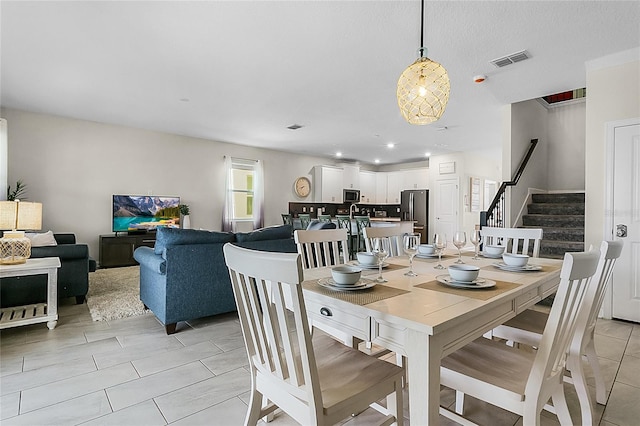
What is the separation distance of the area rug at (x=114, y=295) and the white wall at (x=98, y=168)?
48.3 inches

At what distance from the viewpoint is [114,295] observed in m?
4.02

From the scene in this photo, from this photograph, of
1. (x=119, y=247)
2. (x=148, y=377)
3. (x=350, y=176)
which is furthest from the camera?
(x=350, y=176)

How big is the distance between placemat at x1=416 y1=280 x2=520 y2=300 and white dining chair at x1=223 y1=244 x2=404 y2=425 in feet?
1.29

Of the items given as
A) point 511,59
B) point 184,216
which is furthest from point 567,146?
point 184,216

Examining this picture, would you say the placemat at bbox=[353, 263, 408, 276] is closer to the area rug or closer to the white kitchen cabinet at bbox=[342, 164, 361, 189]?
the area rug

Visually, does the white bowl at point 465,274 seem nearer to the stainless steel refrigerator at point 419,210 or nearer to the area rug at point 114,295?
the area rug at point 114,295

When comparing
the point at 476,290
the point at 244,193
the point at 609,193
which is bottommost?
the point at 476,290

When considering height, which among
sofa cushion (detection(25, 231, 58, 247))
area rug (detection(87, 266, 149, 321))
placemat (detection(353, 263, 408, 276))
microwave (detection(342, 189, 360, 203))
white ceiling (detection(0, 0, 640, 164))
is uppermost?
white ceiling (detection(0, 0, 640, 164))

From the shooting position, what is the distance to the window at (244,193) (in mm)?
7645

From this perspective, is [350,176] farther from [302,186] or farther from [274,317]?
[274,317]

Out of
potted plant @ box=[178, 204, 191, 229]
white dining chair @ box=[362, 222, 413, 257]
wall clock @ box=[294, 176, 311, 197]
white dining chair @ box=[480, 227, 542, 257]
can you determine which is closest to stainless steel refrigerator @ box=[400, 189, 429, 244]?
wall clock @ box=[294, 176, 311, 197]

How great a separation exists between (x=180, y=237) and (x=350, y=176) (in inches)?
293

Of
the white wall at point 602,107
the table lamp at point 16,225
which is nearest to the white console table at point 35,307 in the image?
the table lamp at point 16,225

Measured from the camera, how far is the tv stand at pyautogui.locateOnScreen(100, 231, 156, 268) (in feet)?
18.7
